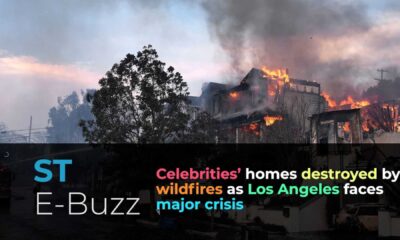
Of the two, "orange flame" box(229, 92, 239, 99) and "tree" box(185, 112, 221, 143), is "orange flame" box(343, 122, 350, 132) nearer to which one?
"tree" box(185, 112, 221, 143)

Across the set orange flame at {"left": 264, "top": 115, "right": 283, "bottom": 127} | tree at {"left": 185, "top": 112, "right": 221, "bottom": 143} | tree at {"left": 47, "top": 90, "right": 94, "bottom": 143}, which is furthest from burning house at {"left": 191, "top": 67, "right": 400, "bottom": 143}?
tree at {"left": 47, "top": 90, "right": 94, "bottom": 143}

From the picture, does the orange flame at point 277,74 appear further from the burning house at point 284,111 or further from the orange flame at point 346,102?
the orange flame at point 346,102

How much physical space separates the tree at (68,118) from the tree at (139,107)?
9359cm

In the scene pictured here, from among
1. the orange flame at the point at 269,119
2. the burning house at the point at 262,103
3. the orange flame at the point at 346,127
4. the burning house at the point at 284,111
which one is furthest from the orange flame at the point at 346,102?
the orange flame at the point at 346,127

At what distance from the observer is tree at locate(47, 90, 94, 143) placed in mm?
116238

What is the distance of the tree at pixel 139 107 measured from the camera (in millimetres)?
22922

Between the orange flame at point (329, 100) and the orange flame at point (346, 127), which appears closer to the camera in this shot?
the orange flame at point (346, 127)

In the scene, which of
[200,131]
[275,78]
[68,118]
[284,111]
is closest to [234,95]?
[275,78]

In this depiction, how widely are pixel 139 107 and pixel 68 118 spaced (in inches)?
4213

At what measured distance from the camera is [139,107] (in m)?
23.1

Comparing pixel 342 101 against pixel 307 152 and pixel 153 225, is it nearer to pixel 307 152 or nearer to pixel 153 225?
pixel 307 152

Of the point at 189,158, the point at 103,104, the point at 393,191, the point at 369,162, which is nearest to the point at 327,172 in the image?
the point at 369,162

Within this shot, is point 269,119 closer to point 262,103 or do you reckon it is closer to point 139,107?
point 262,103

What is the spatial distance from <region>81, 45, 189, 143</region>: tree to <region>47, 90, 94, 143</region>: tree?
9359 centimetres
